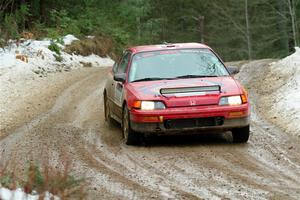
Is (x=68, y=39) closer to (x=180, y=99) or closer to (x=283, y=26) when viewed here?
(x=180, y=99)

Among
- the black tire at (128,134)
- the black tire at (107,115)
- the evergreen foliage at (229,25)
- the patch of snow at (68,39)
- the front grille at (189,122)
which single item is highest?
the front grille at (189,122)

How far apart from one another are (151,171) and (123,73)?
334 centimetres

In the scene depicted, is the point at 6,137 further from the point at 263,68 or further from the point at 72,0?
the point at 72,0

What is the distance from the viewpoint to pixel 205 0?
5375 centimetres

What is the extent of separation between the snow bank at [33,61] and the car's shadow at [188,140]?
7837 millimetres

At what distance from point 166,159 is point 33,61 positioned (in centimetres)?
1239

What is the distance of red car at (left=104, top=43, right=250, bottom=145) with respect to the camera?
10.3 m

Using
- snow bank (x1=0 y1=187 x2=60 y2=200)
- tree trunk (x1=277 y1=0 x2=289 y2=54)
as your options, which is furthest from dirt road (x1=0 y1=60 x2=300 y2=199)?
tree trunk (x1=277 y1=0 x2=289 y2=54)

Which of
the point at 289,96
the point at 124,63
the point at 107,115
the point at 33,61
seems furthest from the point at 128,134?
the point at 33,61

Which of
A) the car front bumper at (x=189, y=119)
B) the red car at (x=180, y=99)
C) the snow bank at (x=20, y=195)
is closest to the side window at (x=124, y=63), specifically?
the red car at (x=180, y=99)

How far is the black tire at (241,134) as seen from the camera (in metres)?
10.7

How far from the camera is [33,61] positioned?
69.8 ft

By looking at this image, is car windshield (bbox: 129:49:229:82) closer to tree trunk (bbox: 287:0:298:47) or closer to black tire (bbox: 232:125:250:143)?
black tire (bbox: 232:125:250:143)

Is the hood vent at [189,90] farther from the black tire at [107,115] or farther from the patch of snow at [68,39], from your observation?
the patch of snow at [68,39]
